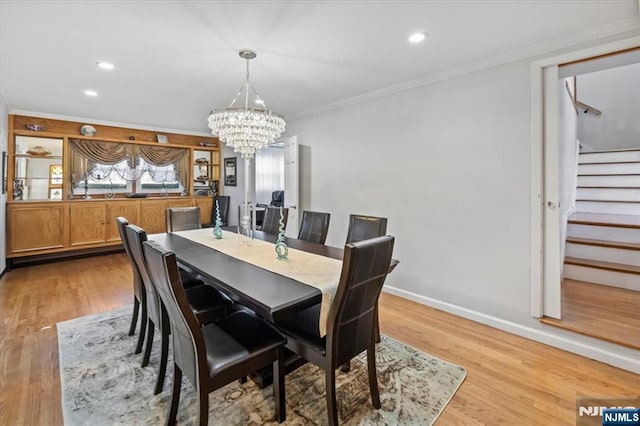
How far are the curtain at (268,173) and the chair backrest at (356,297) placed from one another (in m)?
6.38

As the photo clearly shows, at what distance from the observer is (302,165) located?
477 centimetres

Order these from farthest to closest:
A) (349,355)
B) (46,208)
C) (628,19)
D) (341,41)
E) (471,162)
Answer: (46,208), (471,162), (341,41), (628,19), (349,355)

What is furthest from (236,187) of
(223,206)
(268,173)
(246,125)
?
(246,125)

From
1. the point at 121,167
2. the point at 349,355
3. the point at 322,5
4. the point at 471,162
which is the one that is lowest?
the point at 349,355

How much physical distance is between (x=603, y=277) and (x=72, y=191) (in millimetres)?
7827

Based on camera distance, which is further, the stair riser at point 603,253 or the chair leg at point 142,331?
the stair riser at point 603,253

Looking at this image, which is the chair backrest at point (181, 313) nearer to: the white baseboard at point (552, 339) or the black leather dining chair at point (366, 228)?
the black leather dining chair at point (366, 228)

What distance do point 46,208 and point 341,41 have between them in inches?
205

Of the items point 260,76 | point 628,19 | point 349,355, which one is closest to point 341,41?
point 260,76

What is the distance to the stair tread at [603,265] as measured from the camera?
10.7 feet

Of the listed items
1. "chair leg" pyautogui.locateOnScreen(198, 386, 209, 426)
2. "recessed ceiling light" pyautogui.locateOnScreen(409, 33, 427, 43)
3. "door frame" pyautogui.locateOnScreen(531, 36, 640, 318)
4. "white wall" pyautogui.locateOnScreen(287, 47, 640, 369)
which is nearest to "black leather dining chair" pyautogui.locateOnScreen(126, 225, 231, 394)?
"chair leg" pyautogui.locateOnScreen(198, 386, 209, 426)

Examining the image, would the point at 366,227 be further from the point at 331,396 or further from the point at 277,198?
the point at 277,198

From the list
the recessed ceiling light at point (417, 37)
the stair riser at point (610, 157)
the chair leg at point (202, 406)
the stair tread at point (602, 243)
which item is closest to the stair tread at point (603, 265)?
the stair tread at point (602, 243)

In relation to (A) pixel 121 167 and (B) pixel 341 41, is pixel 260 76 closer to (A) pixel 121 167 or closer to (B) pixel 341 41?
(B) pixel 341 41
